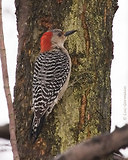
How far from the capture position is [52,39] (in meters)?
3.73

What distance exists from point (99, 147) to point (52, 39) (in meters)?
3.41

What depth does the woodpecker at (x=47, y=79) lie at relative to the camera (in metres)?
3.06

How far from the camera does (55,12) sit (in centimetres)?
301

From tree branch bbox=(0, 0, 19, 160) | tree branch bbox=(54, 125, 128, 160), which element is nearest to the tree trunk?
tree branch bbox=(0, 0, 19, 160)

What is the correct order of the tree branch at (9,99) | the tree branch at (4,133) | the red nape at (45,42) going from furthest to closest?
the red nape at (45,42)
the tree branch at (4,133)
the tree branch at (9,99)

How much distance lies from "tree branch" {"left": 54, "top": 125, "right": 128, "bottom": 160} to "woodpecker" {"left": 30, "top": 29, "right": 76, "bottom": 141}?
2.57 m

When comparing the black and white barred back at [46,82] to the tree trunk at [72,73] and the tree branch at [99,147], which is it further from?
the tree branch at [99,147]

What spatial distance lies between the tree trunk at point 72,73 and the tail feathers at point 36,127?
0.05m

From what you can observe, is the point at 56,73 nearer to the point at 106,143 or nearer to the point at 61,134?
the point at 61,134

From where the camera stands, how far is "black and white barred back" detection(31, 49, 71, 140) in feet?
10.0

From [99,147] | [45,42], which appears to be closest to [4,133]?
[45,42]

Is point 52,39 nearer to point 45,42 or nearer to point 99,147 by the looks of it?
point 45,42

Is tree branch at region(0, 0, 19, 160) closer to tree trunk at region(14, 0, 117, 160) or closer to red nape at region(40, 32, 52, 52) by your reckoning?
tree trunk at region(14, 0, 117, 160)

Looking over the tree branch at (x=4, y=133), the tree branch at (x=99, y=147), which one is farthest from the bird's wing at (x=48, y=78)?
the tree branch at (x=99, y=147)
